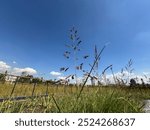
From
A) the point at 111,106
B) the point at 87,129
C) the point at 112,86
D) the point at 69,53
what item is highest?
the point at 69,53

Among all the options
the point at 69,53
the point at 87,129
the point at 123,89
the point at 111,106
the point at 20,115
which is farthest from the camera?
the point at 123,89

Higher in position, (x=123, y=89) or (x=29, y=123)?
(x=123, y=89)

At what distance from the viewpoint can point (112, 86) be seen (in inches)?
204

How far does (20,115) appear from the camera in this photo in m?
2.79

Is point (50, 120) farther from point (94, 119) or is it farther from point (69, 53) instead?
point (69, 53)

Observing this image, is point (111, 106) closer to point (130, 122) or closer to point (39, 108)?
point (130, 122)

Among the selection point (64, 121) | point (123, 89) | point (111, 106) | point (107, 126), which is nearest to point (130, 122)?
point (107, 126)

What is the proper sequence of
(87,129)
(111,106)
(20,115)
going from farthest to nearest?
1. (111,106)
2. (20,115)
3. (87,129)

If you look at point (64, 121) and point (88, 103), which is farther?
point (88, 103)

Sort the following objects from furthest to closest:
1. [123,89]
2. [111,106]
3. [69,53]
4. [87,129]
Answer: [123,89], [69,53], [111,106], [87,129]

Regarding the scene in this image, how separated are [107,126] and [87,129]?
0.20 m

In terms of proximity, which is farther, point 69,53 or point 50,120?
point 69,53

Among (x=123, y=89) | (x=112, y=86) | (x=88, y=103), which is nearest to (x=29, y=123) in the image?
(x=88, y=103)

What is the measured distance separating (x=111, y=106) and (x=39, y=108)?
1734 mm
